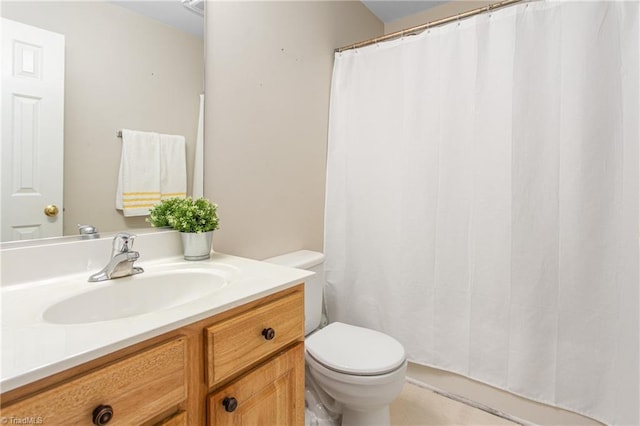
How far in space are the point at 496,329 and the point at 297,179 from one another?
48.6 inches

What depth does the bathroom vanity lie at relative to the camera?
0.53m

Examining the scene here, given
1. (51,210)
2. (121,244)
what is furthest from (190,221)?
(51,210)

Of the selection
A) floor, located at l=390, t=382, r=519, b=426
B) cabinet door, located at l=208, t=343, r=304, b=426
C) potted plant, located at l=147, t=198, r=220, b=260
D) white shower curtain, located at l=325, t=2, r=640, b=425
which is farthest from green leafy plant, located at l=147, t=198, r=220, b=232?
floor, located at l=390, t=382, r=519, b=426

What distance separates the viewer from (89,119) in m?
1.03

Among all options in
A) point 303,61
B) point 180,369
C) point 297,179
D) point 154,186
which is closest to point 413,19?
point 303,61

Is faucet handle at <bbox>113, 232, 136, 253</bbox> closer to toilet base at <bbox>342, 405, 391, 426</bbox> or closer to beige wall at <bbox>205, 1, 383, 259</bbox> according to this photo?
beige wall at <bbox>205, 1, 383, 259</bbox>

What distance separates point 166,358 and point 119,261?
0.44 m

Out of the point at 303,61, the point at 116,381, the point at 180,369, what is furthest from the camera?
the point at 303,61

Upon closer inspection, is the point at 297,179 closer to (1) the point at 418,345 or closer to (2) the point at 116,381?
(1) the point at 418,345

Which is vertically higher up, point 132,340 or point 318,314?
point 132,340

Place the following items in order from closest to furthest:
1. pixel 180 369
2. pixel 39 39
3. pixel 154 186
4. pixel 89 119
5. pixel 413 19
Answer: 1. pixel 180 369
2. pixel 39 39
3. pixel 89 119
4. pixel 154 186
5. pixel 413 19

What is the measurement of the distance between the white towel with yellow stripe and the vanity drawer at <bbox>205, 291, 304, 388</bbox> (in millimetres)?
620

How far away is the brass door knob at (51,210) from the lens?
0.97m

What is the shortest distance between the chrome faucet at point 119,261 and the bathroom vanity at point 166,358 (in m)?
0.03
